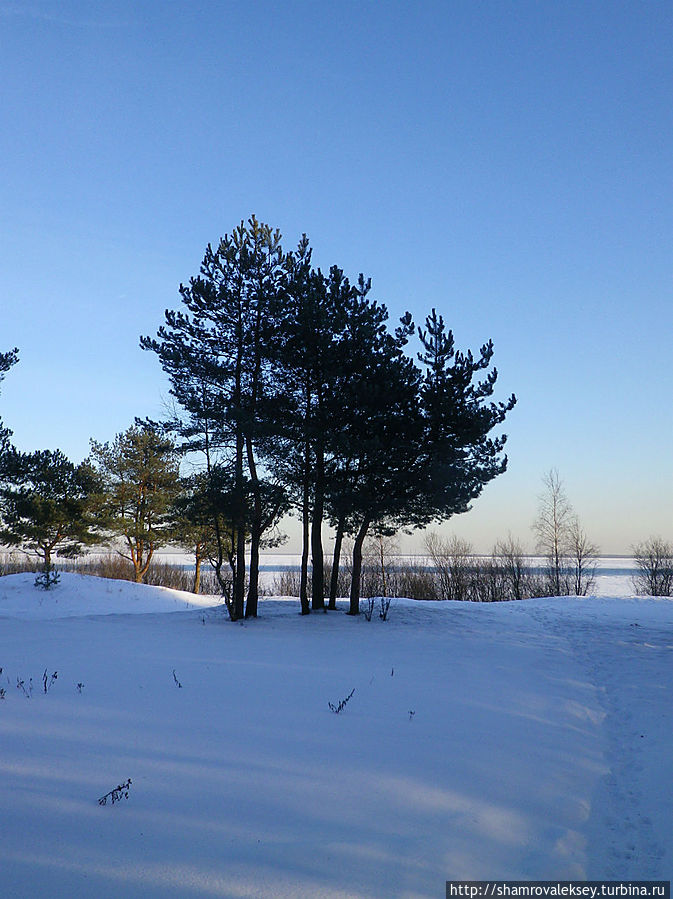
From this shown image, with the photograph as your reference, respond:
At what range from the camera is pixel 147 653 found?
1004cm

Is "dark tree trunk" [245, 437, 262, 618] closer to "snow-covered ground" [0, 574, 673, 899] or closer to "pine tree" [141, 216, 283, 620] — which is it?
"pine tree" [141, 216, 283, 620]

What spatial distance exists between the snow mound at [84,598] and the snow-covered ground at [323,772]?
1193 centimetres

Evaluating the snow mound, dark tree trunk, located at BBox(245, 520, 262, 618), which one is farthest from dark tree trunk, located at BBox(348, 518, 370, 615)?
the snow mound

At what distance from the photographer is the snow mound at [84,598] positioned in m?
21.0

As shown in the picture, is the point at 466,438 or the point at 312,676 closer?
the point at 312,676

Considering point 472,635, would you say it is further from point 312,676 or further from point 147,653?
point 147,653

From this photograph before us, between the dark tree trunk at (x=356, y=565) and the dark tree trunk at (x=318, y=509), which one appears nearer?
the dark tree trunk at (x=318, y=509)

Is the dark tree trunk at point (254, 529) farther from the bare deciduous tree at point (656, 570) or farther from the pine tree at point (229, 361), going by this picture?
the bare deciduous tree at point (656, 570)

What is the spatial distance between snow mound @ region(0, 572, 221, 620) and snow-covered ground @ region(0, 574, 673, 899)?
39.1 ft

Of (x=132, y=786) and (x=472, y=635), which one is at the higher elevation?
(x=132, y=786)

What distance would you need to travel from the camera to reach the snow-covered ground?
3.26 meters

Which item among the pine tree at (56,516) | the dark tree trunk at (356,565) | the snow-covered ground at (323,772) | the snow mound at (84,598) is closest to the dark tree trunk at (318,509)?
the dark tree trunk at (356,565)

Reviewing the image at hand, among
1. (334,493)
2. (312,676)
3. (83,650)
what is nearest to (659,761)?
(312,676)

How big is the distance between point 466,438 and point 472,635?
5.73m
